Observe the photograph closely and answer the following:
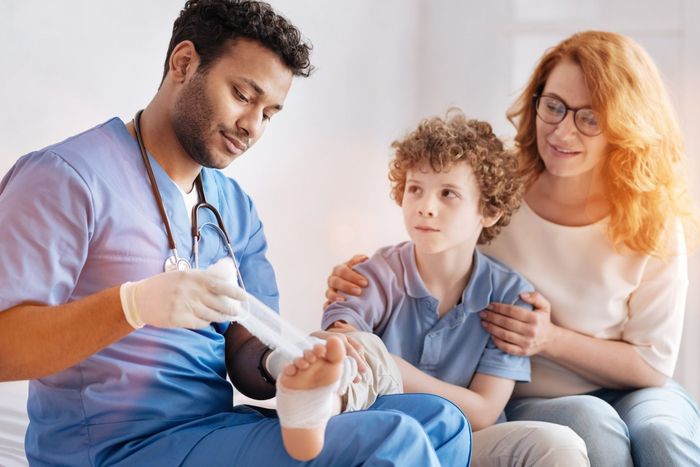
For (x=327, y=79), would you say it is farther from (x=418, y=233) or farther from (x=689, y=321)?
(x=689, y=321)

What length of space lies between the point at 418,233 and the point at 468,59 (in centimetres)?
146

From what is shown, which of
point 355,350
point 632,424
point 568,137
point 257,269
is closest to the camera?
point 355,350

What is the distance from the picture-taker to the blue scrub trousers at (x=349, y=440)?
1.23m

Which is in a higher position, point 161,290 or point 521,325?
point 161,290

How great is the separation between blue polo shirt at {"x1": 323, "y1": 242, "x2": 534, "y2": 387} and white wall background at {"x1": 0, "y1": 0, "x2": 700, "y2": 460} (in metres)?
0.62

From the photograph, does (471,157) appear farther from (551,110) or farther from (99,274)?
(99,274)

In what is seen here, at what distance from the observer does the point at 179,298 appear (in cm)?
118

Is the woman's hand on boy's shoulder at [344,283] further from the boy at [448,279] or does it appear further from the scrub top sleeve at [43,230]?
the scrub top sleeve at [43,230]

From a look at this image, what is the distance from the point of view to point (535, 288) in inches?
80.2

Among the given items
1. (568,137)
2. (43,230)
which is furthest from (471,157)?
(43,230)

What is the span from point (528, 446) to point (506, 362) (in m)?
0.27

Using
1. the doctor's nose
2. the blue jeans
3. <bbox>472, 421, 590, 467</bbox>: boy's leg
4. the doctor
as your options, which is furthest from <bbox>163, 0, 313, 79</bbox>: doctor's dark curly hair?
the blue jeans

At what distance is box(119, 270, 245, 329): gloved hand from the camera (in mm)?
1188

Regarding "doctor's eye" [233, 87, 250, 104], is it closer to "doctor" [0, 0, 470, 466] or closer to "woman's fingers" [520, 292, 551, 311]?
"doctor" [0, 0, 470, 466]
